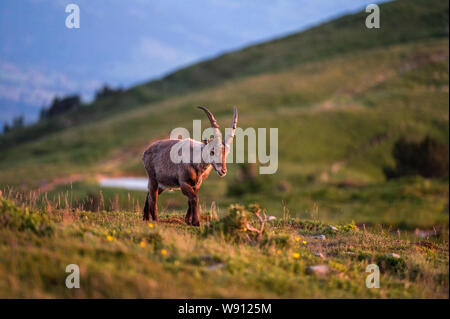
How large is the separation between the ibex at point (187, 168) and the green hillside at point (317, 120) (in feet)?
34.3

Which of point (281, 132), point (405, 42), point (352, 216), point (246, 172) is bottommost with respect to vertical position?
point (352, 216)

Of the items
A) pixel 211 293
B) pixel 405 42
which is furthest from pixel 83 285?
pixel 405 42

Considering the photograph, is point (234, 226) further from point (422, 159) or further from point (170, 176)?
point (422, 159)

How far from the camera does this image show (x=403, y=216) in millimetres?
29109

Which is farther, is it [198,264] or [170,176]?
[170,176]

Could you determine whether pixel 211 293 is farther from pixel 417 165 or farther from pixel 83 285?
pixel 417 165

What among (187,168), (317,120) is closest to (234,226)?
(187,168)

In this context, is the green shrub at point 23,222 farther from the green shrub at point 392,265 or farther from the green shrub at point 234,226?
the green shrub at point 392,265

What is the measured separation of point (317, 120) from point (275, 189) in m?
27.1

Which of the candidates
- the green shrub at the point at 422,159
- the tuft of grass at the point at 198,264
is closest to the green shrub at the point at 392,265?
the tuft of grass at the point at 198,264

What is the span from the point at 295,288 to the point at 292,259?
4.49 ft

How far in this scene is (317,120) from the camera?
2611 inches

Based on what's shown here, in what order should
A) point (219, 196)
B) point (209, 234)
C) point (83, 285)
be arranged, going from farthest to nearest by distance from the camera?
point (219, 196), point (209, 234), point (83, 285)

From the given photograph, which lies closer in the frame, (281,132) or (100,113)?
(281,132)
